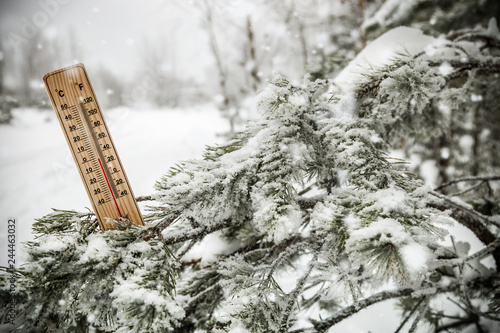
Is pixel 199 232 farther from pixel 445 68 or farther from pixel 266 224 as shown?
pixel 445 68

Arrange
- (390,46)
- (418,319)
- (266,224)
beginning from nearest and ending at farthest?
(266,224) < (418,319) < (390,46)

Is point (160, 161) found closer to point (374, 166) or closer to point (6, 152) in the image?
point (6, 152)

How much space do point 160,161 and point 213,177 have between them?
378 inches

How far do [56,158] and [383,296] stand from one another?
33.5 ft

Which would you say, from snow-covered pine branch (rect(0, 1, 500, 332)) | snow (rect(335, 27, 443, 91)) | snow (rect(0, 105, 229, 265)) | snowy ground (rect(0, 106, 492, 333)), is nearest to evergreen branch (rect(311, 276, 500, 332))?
snow-covered pine branch (rect(0, 1, 500, 332))

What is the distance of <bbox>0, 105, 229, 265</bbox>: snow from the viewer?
6.70 m

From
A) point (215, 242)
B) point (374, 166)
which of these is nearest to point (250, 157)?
point (374, 166)

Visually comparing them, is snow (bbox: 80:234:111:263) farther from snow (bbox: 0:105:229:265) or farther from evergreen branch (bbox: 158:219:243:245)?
snow (bbox: 0:105:229:265)

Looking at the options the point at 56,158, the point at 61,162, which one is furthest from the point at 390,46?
the point at 56,158

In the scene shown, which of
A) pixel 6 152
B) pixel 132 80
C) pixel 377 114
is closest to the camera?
pixel 377 114

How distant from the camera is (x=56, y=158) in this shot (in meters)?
8.56

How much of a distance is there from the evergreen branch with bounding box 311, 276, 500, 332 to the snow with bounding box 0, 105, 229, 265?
545 cm

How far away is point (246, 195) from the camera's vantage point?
2.66ft

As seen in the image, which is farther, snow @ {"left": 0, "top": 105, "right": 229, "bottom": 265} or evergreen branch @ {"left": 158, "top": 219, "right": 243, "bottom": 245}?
snow @ {"left": 0, "top": 105, "right": 229, "bottom": 265}
